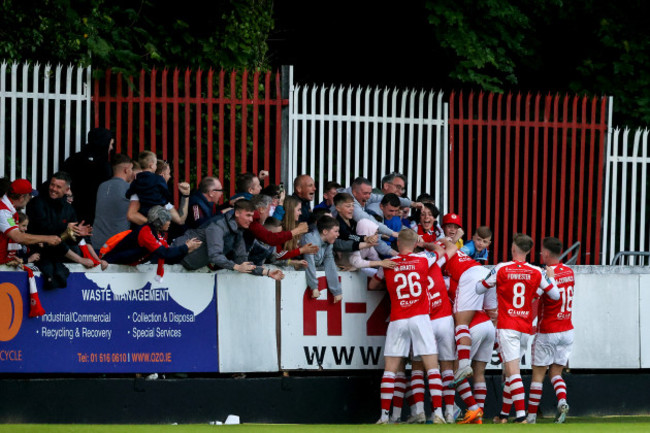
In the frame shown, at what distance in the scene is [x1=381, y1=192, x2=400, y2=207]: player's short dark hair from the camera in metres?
15.7

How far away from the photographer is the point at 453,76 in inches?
838

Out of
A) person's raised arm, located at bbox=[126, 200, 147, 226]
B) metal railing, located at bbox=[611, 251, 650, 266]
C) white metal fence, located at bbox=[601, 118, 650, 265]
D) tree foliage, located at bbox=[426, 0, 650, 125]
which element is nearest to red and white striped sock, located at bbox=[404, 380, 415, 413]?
person's raised arm, located at bbox=[126, 200, 147, 226]

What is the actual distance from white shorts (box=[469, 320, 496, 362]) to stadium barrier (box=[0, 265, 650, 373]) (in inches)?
39.2

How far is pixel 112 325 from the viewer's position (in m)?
14.2

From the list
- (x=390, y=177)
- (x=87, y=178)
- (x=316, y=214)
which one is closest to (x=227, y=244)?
(x=316, y=214)

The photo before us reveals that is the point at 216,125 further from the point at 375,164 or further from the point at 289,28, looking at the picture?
the point at 289,28

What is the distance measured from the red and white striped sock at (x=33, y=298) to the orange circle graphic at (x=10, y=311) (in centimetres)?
11

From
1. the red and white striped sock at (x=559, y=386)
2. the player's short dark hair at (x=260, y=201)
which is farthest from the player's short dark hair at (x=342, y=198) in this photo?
the red and white striped sock at (x=559, y=386)

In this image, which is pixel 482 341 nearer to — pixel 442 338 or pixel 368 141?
pixel 442 338

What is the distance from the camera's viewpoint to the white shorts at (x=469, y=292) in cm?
1495

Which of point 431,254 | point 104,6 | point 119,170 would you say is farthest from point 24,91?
point 431,254

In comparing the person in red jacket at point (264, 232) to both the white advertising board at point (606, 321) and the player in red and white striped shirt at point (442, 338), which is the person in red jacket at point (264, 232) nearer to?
the player in red and white striped shirt at point (442, 338)

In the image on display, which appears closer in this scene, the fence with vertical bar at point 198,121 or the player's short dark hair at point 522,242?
the player's short dark hair at point 522,242

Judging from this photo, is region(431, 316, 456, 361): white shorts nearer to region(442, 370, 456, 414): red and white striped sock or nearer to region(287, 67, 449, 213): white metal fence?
region(442, 370, 456, 414): red and white striped sock
